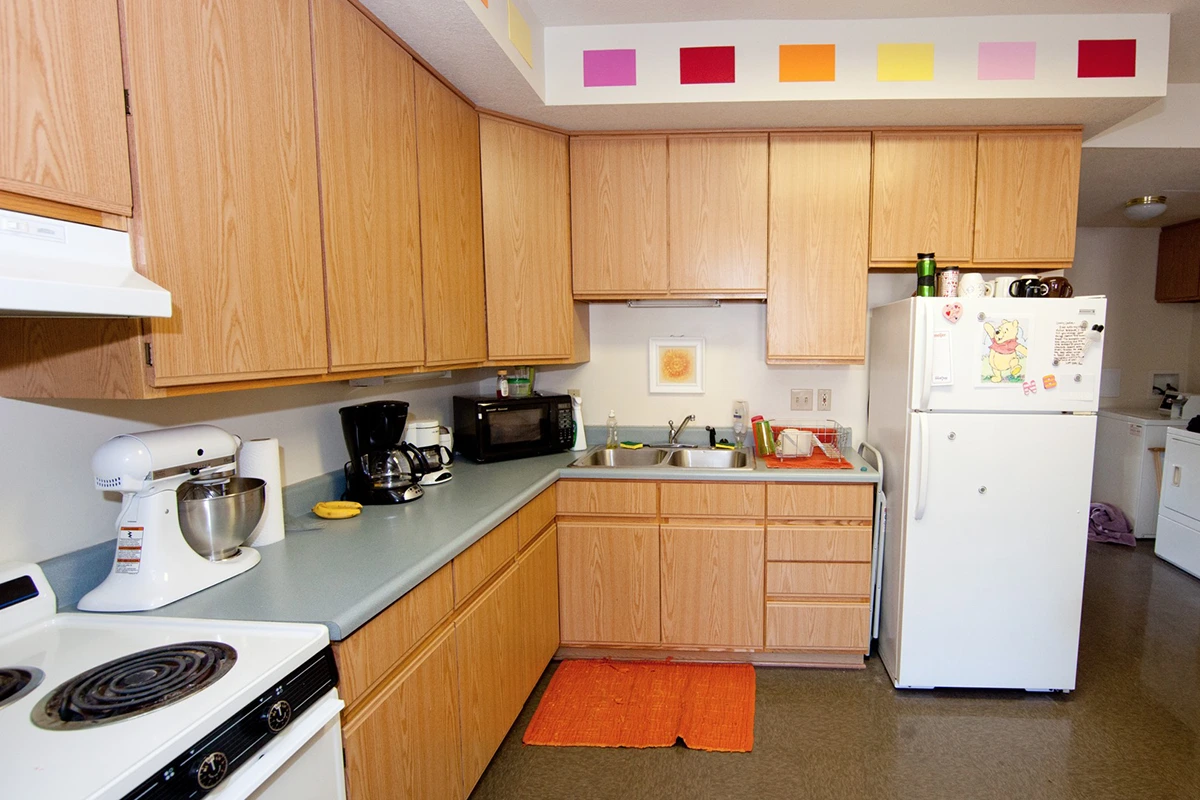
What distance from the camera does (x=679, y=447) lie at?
2.95 m

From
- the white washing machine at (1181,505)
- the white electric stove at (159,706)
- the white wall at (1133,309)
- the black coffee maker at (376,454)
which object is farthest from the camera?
the white wall at (1133,309)

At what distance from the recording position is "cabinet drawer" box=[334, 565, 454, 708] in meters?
1.19

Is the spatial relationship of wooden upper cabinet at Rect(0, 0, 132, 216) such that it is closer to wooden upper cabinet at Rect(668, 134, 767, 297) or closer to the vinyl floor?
the vinyl floor

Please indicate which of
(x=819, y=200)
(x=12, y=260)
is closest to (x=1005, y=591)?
(x=819, y=200)

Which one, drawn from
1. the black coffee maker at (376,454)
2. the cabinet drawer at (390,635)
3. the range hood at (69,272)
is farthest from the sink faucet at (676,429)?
the range hood at (69,272)

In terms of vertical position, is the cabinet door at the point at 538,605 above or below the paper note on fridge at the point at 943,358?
below

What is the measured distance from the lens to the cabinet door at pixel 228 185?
1.06 meters

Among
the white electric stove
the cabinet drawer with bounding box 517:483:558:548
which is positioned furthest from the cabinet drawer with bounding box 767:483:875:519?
the white electric stove

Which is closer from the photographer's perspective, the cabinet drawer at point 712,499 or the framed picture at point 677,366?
the cabinet drawer at point 712,499

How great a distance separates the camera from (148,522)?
1.21m

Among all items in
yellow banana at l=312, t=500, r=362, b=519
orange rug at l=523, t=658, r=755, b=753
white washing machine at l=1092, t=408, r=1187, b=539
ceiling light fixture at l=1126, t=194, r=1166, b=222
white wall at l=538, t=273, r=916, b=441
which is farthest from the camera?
white washing machine at l=1092, t=408, r=1187, b=539

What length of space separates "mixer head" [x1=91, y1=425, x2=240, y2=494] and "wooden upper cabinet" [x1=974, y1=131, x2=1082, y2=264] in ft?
9.37

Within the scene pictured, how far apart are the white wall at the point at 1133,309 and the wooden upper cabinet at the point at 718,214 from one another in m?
3.15

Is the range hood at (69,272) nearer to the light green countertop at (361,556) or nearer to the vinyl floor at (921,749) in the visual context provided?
the light green countertop at (361,556)
